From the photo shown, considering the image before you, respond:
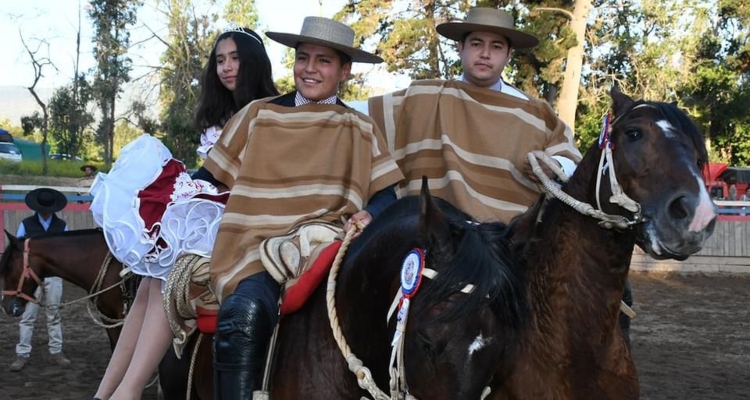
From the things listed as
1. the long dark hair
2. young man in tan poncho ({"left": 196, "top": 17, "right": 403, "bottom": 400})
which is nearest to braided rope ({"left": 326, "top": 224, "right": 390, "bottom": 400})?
young man in tan poncho ({"left": 196, "top": 17, "right": 403, "bottom": 400})

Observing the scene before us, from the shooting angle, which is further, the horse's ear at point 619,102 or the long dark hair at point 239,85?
the long dark hair at point 239,85

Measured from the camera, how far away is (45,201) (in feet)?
31.1

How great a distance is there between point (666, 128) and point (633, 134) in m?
0.14

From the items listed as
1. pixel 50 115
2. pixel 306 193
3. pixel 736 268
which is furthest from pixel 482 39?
pixel 50 115

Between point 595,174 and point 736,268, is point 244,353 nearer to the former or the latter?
point 595,174

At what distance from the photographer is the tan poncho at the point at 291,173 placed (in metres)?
3.46

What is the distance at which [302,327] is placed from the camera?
3195 millimetres

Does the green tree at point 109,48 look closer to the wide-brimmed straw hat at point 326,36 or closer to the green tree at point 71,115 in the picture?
the green tree at point 71,115

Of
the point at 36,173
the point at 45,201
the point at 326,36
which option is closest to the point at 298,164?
the point at 326,36

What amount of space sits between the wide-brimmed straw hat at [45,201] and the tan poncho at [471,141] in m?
6.24

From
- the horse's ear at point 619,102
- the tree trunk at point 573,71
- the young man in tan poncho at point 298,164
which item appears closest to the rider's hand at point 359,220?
the young man in tan poncho at point 298,164

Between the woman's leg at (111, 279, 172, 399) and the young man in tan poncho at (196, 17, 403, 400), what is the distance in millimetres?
603

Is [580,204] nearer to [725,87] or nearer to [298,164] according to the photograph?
[298,164]

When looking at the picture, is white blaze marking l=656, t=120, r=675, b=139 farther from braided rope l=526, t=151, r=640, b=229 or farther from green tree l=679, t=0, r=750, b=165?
green tree l=679, t=0, r=750, b=165
